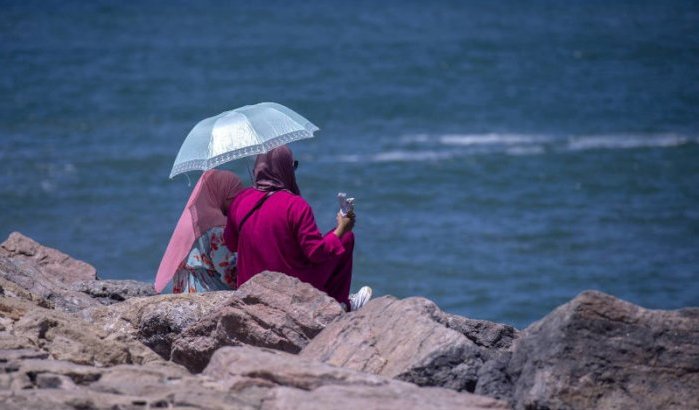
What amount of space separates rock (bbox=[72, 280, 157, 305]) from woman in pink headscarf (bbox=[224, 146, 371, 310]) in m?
1.15

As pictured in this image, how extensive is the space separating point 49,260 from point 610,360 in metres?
4.35

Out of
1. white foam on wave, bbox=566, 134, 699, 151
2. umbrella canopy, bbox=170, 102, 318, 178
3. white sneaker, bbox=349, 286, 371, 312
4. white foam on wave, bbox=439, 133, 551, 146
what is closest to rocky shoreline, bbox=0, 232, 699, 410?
white sneaker, bbox=349, 286, 371, 312

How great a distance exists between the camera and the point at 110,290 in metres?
7.36

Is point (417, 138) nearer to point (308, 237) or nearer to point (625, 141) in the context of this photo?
point (625, 141)

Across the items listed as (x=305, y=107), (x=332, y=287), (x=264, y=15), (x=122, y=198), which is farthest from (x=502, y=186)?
(x=264, y=15)

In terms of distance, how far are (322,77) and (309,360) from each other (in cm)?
3214

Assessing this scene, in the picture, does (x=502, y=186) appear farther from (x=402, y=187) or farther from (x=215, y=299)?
(x=215, y=299)

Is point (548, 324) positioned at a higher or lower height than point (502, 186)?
higher

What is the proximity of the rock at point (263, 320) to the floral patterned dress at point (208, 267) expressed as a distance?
0.90 meters

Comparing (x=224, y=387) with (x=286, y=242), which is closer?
(x=224, y=387)

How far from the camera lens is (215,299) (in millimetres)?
6012

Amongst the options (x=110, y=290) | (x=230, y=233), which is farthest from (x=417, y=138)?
(x=230, y=233)

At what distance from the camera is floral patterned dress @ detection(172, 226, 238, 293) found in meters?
6.63

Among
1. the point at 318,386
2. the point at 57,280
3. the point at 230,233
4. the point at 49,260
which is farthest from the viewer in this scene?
the point at 49,260
